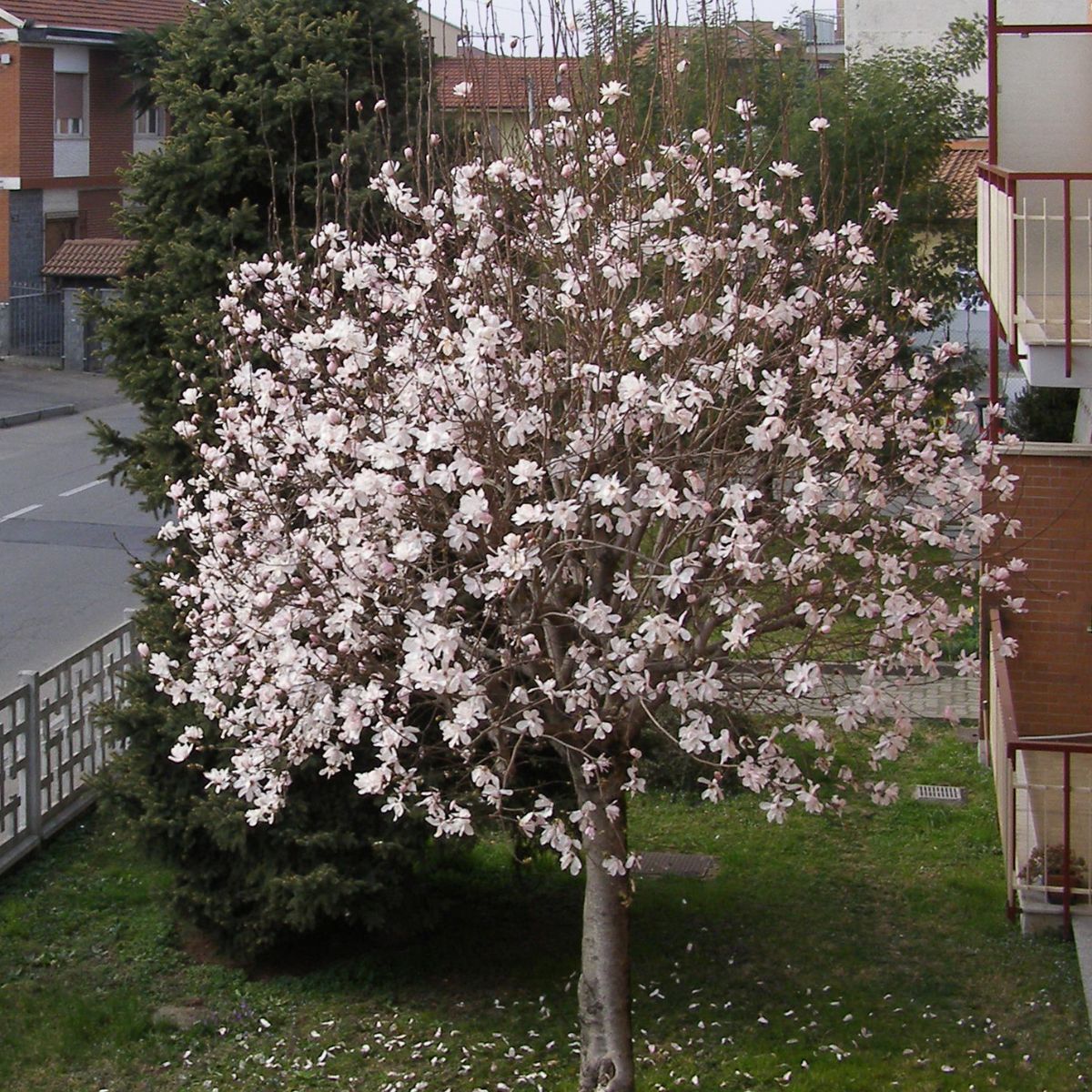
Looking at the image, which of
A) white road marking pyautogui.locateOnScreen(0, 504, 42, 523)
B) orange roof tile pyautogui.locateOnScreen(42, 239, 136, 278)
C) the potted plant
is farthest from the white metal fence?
orange roof tile pyautogui.locateOnScreen(42, 239, 136, 278)

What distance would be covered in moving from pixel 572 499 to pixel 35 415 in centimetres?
2243

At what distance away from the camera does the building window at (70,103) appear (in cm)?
3362

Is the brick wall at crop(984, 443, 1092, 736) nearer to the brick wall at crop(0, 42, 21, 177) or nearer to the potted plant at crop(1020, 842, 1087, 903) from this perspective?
the potted plant at crop(1020, 842, 1087, 903)

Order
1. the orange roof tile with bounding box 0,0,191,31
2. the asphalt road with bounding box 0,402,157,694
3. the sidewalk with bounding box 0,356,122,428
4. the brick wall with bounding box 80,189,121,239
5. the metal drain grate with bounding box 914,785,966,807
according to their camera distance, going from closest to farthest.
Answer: the metal drain grate with bounding box 914,785,966,807, the asphalt road with bounding box 0,402,157,694, the sidewalk with bounding box 0,356,122,428, the orange roof tile with bounding box 0,0,191,31, the brick wall with bounding box 80,189,121,239

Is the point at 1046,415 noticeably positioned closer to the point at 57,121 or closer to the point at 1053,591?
the point at 1053,591

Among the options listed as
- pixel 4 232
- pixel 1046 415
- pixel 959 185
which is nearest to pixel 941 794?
pixel 1046 415

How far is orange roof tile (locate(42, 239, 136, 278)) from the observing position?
3172cm

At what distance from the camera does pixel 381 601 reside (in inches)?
232

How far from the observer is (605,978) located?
259 inches

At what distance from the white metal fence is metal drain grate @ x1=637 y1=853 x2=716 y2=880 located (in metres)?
3.17

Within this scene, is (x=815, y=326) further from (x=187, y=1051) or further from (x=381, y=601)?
(x=187, y=1051)

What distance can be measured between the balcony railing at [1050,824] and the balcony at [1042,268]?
154 centimetres

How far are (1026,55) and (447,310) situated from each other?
22.9ft

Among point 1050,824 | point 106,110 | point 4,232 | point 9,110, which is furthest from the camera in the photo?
point 106,110
